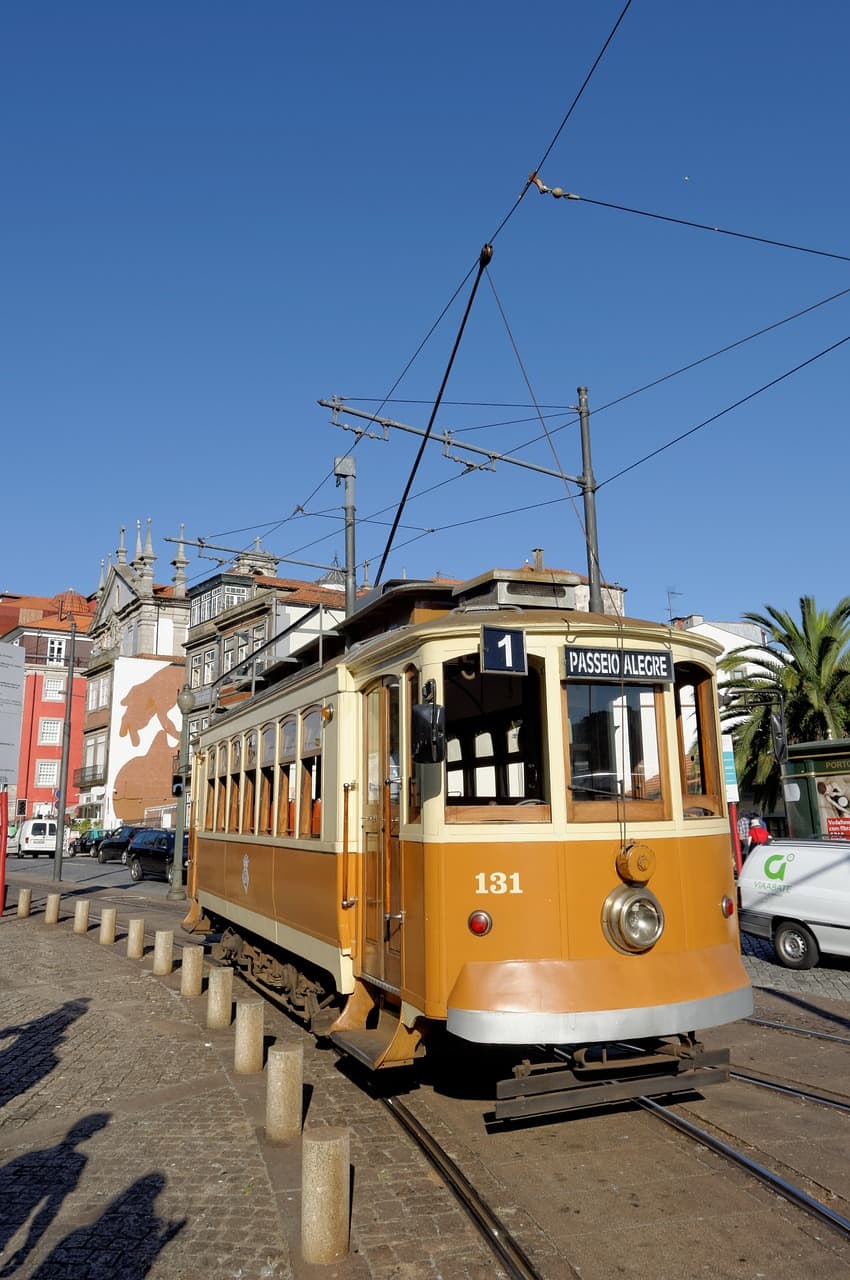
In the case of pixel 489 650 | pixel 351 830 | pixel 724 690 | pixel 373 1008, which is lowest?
pixel 373 1008

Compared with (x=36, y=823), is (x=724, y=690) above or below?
above

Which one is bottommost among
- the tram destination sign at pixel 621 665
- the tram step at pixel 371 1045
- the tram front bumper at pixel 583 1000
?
the tram step at pixel 371 1045

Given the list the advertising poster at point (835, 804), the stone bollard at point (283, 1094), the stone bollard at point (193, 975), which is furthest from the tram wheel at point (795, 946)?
the stone bollard at point (283, 1094)

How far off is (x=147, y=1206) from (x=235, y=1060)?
2.83m

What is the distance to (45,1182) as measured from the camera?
18.6 feet

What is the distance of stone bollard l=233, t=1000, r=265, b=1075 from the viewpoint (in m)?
7.90

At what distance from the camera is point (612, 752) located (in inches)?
245

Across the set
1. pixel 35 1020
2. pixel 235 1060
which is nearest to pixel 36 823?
pixel 35 1020

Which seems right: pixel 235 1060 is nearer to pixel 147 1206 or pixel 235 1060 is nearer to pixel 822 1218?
pixel 147 1206

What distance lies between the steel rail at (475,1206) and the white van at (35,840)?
4389 centimetres

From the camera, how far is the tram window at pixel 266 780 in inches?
397

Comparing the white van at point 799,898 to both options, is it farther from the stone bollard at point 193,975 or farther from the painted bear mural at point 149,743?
the painted bear mural at point 149,743

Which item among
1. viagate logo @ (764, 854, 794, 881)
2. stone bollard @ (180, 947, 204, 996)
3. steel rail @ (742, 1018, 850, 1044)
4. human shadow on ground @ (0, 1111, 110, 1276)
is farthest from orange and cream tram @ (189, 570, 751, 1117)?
viagate logo @ (764, 854, 794, 881)

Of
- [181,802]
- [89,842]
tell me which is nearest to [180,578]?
[89,842]
